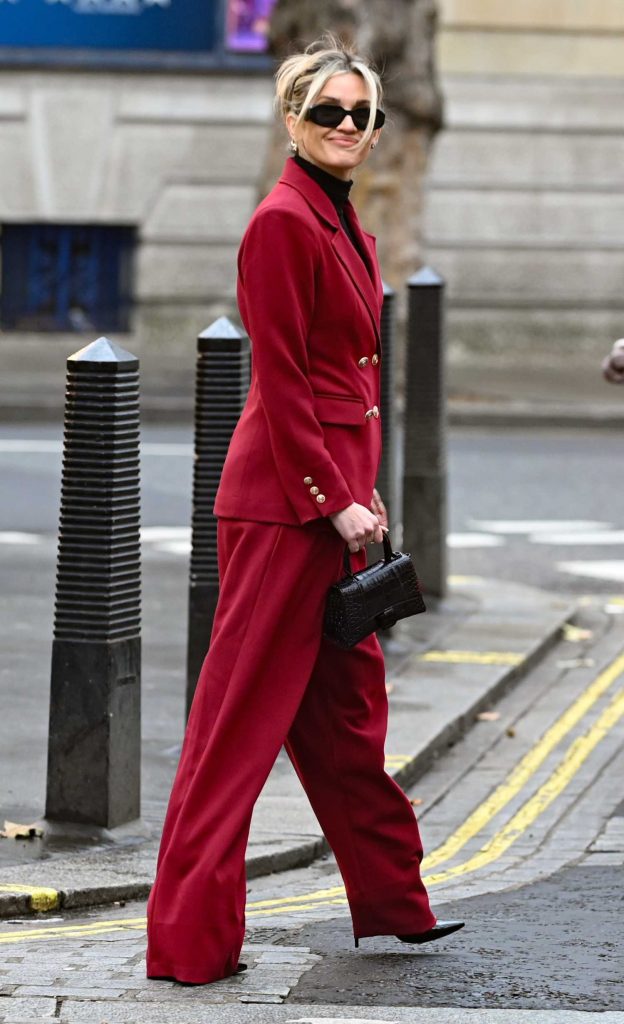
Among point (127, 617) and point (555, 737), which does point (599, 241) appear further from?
point (127, 617)

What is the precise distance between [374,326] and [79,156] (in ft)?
60.4

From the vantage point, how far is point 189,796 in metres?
4.55

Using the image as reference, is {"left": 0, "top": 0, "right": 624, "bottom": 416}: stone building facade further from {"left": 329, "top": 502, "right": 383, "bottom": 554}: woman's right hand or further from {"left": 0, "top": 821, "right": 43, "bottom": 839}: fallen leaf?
{"left": 329, "top": 502, "right": 383, "bottom": 554}: woman's right hand

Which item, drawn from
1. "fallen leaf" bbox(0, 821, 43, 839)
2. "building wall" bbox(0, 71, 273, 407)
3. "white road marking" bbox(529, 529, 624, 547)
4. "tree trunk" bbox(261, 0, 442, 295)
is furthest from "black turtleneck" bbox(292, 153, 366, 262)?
"building wall" bbox(0, 71, 273, 407)

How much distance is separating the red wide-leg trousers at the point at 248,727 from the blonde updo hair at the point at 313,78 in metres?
0.86

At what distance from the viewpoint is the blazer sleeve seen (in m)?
4.41

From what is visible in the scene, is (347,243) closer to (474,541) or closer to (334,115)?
(334,115)

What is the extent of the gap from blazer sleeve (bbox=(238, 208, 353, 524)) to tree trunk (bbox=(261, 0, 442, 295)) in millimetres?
14340

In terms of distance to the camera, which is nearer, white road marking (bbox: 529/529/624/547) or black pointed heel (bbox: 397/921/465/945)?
black pointed heel (bbox: 397/921/465/945)

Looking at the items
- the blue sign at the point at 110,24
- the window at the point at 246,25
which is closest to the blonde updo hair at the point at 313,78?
the window at the point at 246,25

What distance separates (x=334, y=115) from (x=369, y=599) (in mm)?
993

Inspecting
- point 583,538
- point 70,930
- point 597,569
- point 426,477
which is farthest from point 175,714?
point 583,538

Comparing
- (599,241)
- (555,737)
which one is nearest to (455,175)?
(599,241)

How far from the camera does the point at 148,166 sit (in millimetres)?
22578
